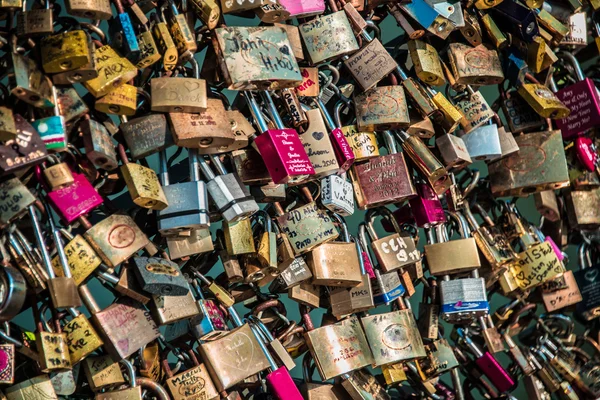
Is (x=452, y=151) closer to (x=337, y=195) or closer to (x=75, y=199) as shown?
(x=337, y=195)

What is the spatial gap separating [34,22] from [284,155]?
507 millimetres

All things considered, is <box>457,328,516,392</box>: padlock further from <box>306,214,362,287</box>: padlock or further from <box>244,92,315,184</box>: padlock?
<box>244,92,315,184</box>: padlock

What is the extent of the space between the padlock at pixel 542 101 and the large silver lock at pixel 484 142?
0.14 meters

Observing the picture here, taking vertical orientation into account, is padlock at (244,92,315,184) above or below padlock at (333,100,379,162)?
above

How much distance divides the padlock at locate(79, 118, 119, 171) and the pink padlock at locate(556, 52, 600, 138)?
1194 millimetres

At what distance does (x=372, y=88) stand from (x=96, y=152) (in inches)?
26.0

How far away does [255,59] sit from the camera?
186 cm

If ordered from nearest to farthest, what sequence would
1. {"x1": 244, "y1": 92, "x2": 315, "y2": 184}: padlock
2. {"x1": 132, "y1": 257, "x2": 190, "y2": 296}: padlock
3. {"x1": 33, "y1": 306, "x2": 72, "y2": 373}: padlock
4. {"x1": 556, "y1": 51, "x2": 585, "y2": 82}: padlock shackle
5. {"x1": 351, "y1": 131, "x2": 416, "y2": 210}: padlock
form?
{"x1": 33, "y1": 306, "x2": 72, "y2": 373}: padlock, {"x1": 132, "y1": 257, "x2": 190, "y2": 296}: padlock, {"x1": 244, "y1": 92, "x2": 315, "y2": 184}: padlock, {"x1": 351, "y1": 131, "x2": 416, "y2": 210}: padlock, {"x1": 556, "y1": 51, "x2": 585, "y2": 82}: padlock shackle

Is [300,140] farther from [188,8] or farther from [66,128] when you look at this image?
[66,128]

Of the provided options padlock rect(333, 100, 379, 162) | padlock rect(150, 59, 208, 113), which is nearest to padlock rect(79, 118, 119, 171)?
padlock rect(150, 59, 208, 113)

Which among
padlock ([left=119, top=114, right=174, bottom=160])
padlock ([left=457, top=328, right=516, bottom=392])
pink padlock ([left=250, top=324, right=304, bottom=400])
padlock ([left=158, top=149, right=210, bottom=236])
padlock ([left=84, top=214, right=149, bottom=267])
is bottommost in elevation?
padlock ([left=457, top=328, right=516, bottom=392])

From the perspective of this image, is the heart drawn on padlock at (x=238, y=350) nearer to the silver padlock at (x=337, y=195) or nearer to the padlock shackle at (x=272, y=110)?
the silver padlock at (x=337, y=195)

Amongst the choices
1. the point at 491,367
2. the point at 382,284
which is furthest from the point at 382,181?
the point at 491,367

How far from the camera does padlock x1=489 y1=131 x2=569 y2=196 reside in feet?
7.47
